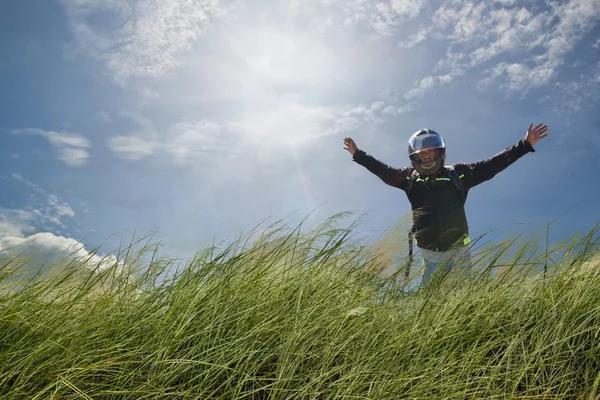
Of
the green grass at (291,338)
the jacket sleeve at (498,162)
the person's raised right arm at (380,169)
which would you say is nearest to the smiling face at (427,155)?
the person's raised right arm at (380,169)

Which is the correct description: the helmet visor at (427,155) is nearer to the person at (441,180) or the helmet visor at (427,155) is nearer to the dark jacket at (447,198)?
the person at (441,180)

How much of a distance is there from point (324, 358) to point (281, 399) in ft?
0.93

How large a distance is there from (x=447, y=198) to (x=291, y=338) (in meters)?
3.67

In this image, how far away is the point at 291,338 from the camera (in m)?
2.41

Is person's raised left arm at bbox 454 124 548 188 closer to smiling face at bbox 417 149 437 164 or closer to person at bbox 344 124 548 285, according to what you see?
person at bbox 344 124 548 285

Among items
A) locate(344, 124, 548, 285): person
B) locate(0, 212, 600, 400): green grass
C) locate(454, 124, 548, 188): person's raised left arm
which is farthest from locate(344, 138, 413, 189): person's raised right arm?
locate(0, 212, 600, 400): green grass

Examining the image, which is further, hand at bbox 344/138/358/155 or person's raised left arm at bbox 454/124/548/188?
hand at bbox 344/138/358/155

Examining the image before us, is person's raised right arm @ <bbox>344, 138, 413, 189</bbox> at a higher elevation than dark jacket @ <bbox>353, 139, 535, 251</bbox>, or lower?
higher

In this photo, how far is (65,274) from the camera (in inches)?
137

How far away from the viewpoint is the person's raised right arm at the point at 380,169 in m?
6.11

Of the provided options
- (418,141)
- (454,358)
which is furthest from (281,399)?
(418,141)

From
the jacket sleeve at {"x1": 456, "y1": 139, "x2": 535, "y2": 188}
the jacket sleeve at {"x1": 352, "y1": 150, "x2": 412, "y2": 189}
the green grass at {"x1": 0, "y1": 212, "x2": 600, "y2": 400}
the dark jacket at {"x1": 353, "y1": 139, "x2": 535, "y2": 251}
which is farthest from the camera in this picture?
the jacket sleeve at {"x1": 352, "y1": 150, "x2": 412, "y2": 189}

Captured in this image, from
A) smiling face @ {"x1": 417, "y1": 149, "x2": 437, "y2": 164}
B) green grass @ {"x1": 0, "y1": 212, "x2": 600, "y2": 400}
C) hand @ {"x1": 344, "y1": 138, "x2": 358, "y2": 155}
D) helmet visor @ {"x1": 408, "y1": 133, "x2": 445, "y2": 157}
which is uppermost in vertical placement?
hand @ {"x1": 344, "y1": 138, "x2": 358, "y2": 155}

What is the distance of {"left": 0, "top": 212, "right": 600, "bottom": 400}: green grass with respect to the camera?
231cm
